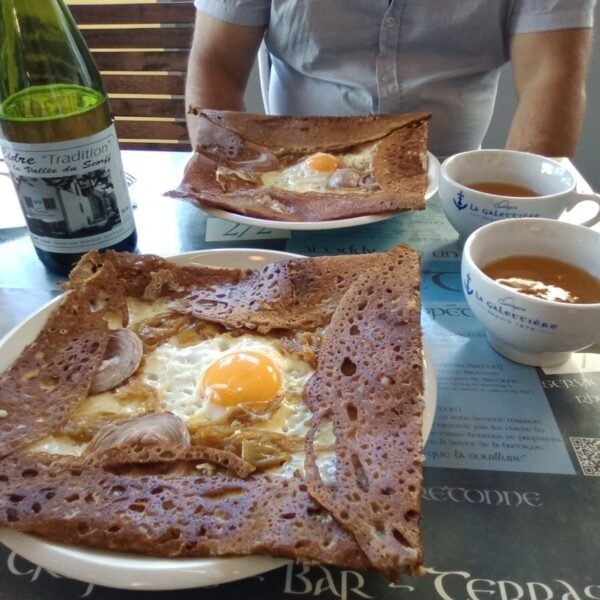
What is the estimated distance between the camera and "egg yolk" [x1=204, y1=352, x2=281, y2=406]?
0.73 metres

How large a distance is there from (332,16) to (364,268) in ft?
3.57

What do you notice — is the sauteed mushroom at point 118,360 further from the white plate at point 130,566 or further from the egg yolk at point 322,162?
the egg yolk at point 322,162

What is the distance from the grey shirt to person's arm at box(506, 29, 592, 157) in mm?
38

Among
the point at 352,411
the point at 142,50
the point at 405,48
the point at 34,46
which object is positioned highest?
the point at 34,46

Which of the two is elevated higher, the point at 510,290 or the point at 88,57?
the point at 88,57

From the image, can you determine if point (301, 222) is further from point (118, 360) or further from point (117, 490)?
point (117, 490)

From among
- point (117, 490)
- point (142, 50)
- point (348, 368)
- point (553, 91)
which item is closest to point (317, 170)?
point (348, 368)

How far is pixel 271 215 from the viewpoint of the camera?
3.75ft

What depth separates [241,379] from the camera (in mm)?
739

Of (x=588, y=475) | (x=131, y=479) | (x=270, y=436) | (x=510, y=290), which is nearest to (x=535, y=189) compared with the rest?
(x=510, y=290)

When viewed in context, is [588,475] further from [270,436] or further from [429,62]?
[429,62]

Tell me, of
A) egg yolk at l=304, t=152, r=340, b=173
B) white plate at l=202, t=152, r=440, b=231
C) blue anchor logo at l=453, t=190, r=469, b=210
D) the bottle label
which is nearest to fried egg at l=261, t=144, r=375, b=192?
egg yolk at l=304, t=152, r=340, b=173

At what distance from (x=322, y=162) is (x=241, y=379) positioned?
0.78 m

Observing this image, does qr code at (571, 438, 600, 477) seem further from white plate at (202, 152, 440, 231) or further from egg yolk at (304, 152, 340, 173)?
egg yolk at (304, 152, 340, 173)
